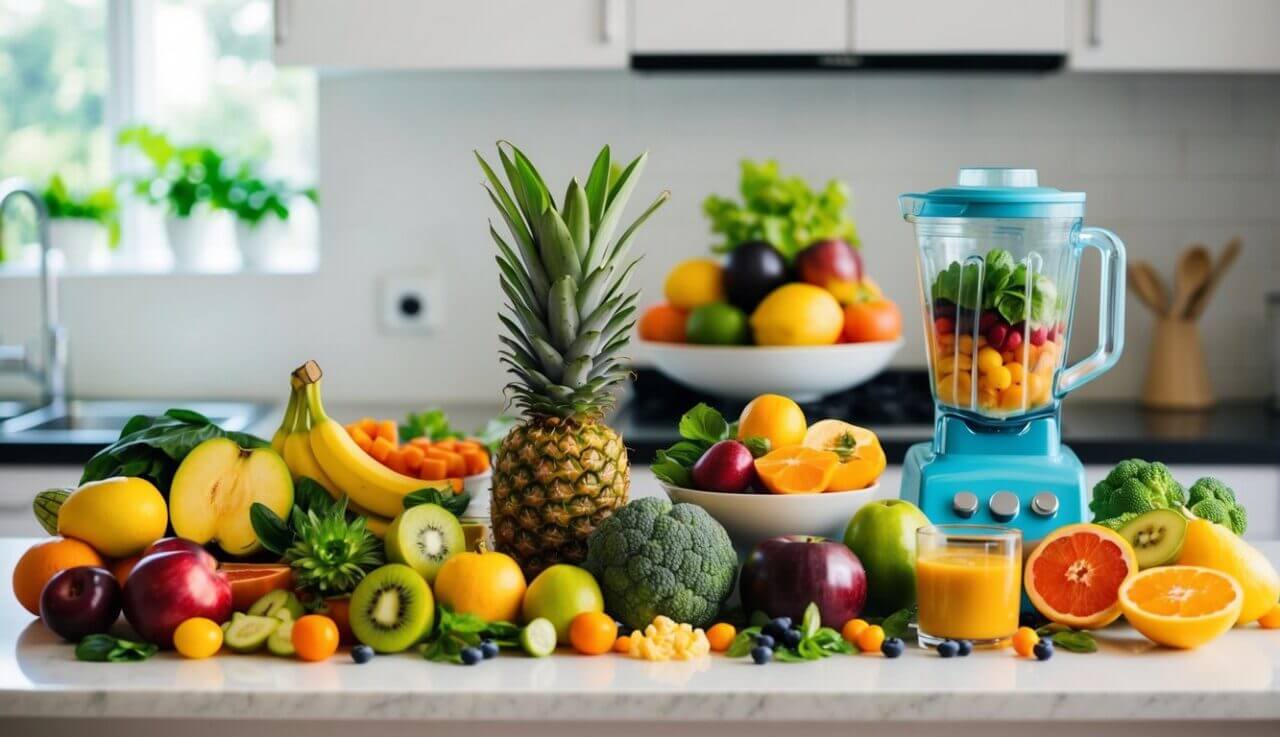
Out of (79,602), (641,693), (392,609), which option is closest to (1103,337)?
(641,693)

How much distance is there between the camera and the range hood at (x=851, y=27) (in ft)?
9.09

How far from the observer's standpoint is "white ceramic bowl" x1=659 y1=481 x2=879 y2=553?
4.55ft

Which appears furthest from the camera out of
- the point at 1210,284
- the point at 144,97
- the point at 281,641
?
the point at 144,97

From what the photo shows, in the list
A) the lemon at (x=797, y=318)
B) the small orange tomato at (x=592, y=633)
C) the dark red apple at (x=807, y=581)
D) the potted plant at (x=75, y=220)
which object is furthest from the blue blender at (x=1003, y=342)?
the potted plant at (x=75, y=220)

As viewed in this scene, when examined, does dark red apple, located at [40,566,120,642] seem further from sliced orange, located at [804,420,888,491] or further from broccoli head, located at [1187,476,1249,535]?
broccoli head, located at [1187,476,1249,535]

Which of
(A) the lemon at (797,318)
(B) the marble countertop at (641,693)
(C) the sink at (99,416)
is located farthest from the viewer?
(C) the sink at (99,416)

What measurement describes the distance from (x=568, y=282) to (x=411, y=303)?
197 cm

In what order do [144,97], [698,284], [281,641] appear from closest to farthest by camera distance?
[281,641] < [698,284] < [144,97]

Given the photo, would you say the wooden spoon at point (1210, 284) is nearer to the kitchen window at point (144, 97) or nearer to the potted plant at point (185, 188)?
the kitchen window at point (144, 97)

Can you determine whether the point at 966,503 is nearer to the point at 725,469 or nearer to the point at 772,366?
the point at 725,469

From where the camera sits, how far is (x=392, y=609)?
1223mm

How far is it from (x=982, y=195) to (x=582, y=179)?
2.00 m

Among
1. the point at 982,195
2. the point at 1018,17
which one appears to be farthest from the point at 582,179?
the point at 982,195

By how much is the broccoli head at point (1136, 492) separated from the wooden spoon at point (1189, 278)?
5.47ft
